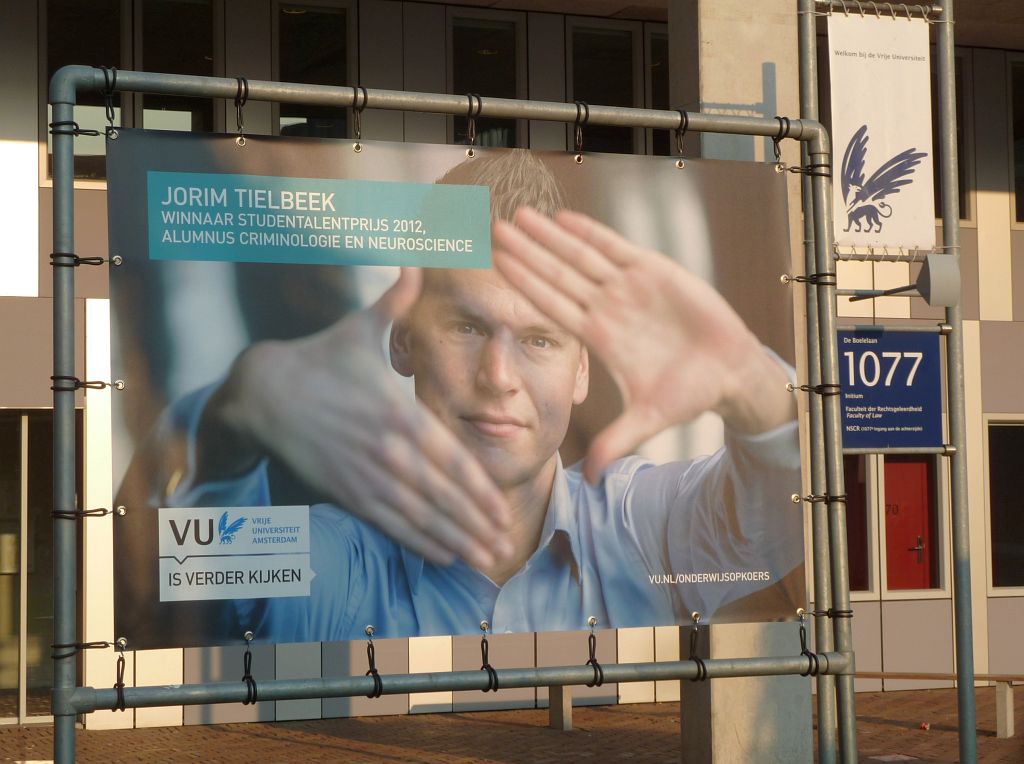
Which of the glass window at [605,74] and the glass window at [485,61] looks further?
the glass window at [605,74]

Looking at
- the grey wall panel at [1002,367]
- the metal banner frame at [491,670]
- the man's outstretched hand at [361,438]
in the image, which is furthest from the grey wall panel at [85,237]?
the grey wall panel at [1002,367]

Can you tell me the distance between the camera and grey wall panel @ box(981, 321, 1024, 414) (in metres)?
15.9

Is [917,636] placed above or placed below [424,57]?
below

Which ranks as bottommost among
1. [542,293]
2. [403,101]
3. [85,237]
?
[542,293]

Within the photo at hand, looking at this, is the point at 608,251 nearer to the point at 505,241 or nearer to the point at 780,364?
the point at 505,241

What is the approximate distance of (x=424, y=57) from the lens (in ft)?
46.5

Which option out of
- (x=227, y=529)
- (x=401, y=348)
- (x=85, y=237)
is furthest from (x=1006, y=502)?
(x=227, y=529)

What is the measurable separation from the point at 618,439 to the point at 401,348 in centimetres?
105

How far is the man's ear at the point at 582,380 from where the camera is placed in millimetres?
6211

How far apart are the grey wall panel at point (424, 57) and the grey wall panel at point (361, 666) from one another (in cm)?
491

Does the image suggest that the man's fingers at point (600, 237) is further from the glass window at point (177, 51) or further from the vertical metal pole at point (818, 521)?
the glass window at point (177, 51)

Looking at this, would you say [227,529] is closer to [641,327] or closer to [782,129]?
[641,327]

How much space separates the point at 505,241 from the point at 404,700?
28.9 feet

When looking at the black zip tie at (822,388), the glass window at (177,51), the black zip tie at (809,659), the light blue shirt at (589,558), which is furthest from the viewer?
the glass window at (177,51)
